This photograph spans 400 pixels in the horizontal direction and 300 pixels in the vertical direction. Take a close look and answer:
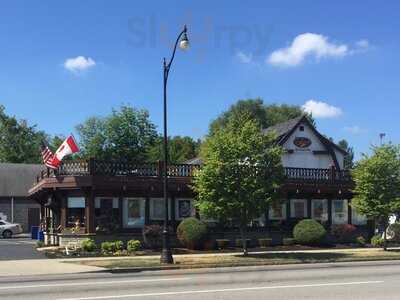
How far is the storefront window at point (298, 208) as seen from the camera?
38.6 m

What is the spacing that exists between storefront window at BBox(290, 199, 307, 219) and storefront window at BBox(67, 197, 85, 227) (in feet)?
41.1

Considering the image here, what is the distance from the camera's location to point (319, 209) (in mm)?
39406

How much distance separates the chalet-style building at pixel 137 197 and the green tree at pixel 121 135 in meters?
34.9

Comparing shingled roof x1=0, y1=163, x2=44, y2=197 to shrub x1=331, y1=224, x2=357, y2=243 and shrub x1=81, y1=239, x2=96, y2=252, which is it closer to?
shrub x1=81, y1=239, x2=96, y2=252

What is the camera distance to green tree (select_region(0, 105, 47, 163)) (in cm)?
9569

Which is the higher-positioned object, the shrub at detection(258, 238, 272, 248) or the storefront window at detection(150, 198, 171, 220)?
the storefront window at detection(150, 198, 171, 220)

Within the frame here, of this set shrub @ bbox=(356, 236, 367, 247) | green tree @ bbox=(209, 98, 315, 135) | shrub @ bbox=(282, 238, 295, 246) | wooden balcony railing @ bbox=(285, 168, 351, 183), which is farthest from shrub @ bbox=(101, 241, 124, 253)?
green tree @ bbox=(209, 98, 315, 135)

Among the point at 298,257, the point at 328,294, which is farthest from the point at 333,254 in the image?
the point at 328,294

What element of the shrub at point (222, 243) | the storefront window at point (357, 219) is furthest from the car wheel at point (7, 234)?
the storefront window at point (357, 219)

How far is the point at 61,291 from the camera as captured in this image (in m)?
15.6

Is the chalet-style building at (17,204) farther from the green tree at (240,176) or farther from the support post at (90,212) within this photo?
the green tree at (240,176)

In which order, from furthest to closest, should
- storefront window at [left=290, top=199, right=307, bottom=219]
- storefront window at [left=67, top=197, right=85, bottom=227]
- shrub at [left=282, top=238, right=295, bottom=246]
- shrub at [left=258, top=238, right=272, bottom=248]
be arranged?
storefront window at [left=290, top=199, right=307, bottom=219] → shrub at [left=282, top=238, right=295, bottom=246] → shrub at [left=258, top=238, right=272, bottom=248] → storefront window at [left=67, top=197, right=85, bottom=227]

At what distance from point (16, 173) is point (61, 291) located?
54142mm

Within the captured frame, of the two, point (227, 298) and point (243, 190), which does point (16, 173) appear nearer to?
point (243, 190)
